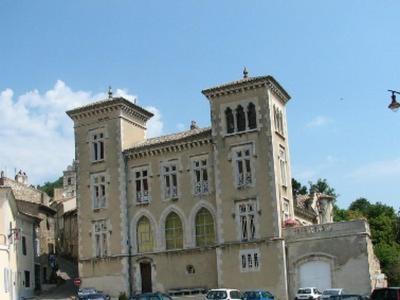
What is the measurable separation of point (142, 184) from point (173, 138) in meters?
4.19

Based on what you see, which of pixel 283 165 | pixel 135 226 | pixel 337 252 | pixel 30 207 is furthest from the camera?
pixel 30 207

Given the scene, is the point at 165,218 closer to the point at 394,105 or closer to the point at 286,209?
the point at 286,209

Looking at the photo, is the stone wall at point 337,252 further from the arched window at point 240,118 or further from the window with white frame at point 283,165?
the arched window at point 240,118

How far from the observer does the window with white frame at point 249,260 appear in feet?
150

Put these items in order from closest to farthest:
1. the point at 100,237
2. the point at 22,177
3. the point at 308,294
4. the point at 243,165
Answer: the point at 308,294, the point at 243,165, the point at 100,237, the point at 22,177

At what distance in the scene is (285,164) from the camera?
4950cm

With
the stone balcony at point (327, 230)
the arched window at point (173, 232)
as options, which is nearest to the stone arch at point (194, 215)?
the arched window at point (173, 232)

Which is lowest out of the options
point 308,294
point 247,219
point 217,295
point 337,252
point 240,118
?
point 308,294

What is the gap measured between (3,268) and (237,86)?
20888 millimetres

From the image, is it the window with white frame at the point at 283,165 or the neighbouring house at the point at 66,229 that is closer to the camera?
the window with white frame at the point at 283,165

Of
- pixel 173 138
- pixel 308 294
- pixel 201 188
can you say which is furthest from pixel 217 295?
pixel 173 138

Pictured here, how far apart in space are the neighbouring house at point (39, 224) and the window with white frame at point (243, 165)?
20.0 metres

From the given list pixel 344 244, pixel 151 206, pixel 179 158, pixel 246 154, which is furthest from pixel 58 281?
pixel 344 244

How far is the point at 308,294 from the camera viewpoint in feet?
136
